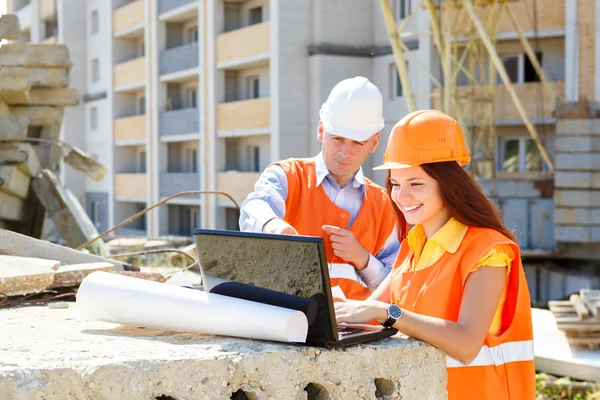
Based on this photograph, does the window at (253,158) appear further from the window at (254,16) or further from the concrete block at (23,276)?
the concrete block at (23,276)

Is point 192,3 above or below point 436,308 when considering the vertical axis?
above

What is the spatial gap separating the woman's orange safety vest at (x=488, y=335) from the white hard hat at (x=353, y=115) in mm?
977

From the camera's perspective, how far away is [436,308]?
2.46m

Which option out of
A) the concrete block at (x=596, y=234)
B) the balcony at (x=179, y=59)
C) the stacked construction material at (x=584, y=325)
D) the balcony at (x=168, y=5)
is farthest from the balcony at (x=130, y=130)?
the stacked construction material at (x=584, y=325)

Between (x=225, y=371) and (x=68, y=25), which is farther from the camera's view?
(x=68, y=25)

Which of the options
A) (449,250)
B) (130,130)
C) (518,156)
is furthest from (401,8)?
(449,250)

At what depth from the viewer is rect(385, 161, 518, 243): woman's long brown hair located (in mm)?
2531

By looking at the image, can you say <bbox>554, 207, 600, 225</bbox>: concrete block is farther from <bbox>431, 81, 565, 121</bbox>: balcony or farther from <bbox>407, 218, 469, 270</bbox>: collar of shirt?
<bbox>407, 218, 469, 270</bbox>: collar of shirt

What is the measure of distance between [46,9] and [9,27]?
27108mm

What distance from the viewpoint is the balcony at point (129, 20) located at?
2931 centimetres

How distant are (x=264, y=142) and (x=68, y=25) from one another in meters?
13.4

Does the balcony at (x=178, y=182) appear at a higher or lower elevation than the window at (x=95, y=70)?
lower

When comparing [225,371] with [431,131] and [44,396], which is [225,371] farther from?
[431,131]

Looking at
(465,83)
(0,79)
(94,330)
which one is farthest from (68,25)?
(94,330)
